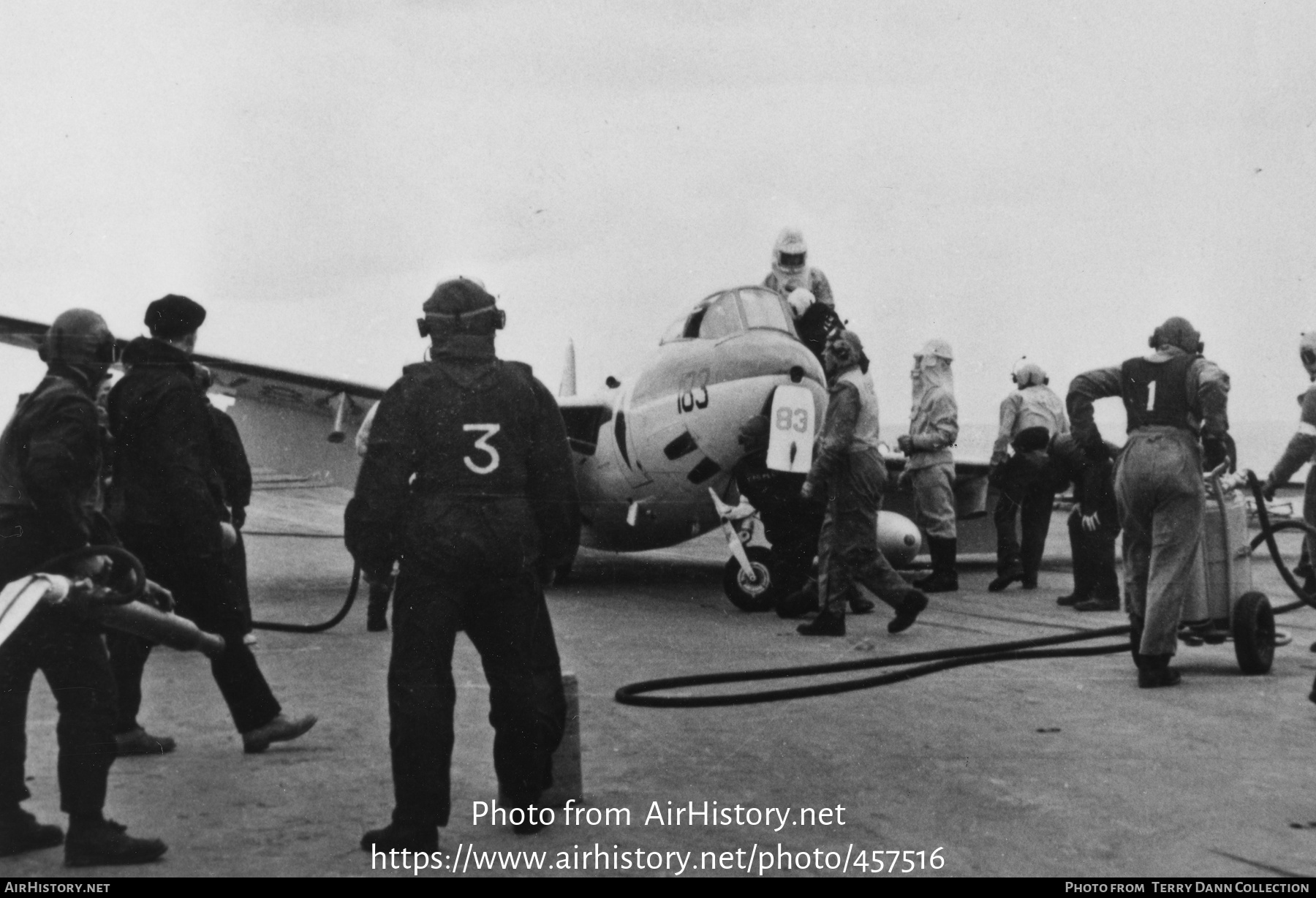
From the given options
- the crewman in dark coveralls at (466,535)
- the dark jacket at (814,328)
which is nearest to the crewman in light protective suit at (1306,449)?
the dark jacket at (814,328)

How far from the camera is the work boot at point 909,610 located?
29.0 ft

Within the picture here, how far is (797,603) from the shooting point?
10.4 meters

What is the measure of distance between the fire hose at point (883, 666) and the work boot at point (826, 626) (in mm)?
1262

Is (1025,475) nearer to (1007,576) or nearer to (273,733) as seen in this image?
(1007,576)

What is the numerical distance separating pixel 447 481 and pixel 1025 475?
9.29 meters

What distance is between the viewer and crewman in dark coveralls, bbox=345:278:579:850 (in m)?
4.21

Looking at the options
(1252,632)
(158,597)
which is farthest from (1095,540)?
(158,597)

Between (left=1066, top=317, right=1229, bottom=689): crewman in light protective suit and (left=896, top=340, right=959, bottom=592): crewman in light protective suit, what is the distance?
5323 mm

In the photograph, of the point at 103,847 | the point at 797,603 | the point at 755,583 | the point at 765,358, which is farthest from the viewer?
the point at 765,358

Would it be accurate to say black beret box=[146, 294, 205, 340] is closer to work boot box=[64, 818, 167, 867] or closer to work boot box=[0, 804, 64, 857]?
work boot box=[0, 804, 64, 857]

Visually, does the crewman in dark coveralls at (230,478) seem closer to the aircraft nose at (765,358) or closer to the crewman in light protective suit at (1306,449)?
the aircraft nose at (765,358)

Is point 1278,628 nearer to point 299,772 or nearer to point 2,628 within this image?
point 299,772

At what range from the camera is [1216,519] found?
291 inches

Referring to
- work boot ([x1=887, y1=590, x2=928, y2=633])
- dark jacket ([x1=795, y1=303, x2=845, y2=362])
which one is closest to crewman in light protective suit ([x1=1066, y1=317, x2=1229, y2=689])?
work boot ([x1=887, y1=590, x2=928, y2=633])
